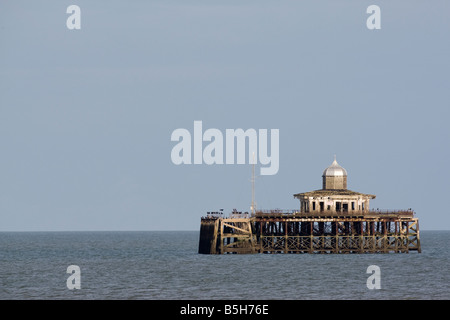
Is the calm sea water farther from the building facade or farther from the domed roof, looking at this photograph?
the domed roof

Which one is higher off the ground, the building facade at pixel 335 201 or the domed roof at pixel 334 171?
the domed roof at pixel 334 171

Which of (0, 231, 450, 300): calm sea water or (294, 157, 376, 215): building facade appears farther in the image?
(294, 157, 376, 215): building facade

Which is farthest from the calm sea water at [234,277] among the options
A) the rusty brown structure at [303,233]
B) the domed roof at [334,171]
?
the domed roof at [334,171]

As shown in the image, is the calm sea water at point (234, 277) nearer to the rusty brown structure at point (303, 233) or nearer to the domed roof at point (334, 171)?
the rusty brown structure at point (303, 233)

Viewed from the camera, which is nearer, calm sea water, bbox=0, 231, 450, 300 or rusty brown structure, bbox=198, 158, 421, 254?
calm sea water, bbox=0, 231, 450, 300

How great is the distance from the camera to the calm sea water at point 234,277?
8081 cm

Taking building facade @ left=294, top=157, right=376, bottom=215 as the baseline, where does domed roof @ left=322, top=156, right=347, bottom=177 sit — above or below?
above

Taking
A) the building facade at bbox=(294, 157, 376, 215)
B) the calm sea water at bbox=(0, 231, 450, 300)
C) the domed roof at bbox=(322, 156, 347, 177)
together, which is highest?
the domed roof at bbox=(322, 156, 347, 177)

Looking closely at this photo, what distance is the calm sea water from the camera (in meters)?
80.8

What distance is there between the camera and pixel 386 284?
A: 88.2 m

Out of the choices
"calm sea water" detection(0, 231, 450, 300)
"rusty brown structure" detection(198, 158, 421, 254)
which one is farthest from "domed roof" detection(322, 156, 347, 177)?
"calm sea water" detection(0, 231, 450, 300)

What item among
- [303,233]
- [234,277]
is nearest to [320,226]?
[303,233]
